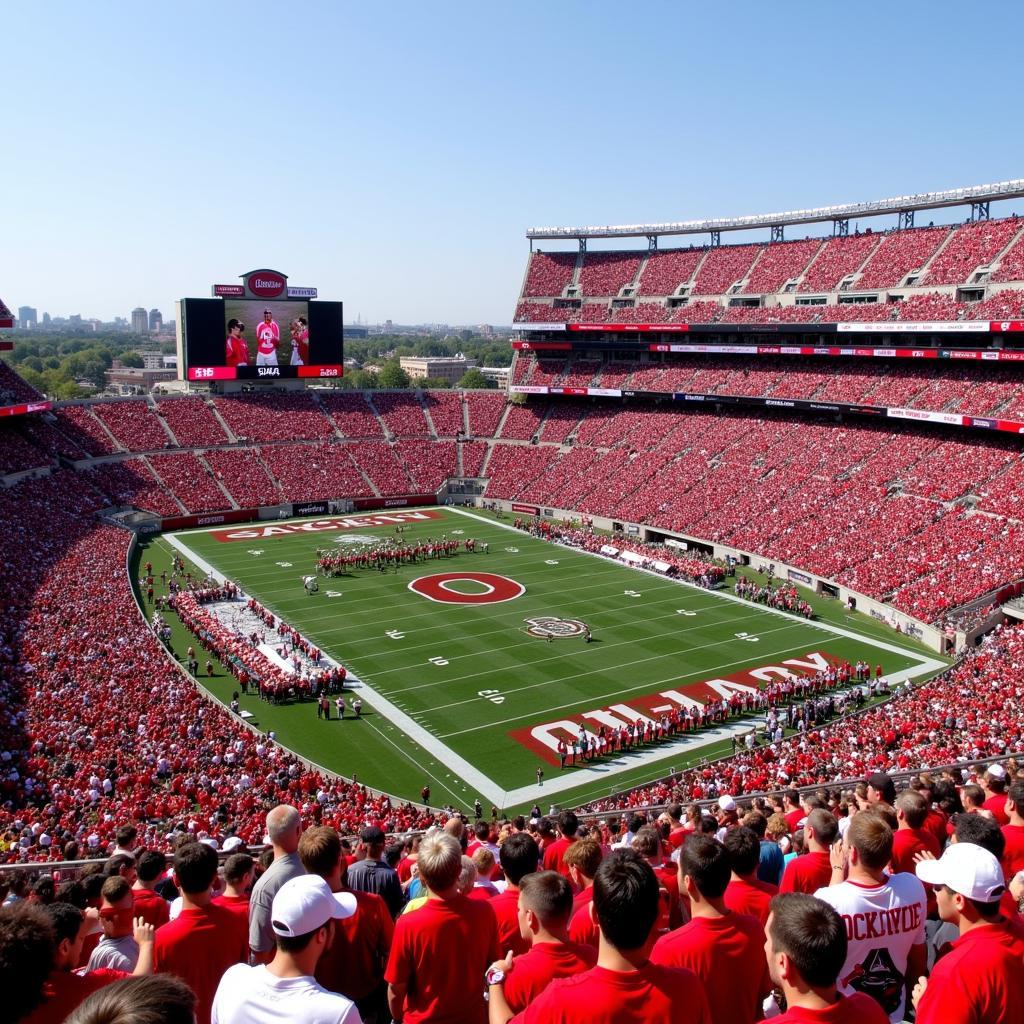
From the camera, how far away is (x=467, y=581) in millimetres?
39906

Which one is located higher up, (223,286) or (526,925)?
(223,286)

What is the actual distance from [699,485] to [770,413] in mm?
8144

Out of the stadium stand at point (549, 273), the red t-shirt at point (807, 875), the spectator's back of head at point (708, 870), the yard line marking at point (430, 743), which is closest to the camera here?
the spectator's back of head at point (708, 870)

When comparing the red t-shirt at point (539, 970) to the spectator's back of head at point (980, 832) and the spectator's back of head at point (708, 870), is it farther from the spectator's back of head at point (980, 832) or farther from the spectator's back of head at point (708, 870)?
the spectator's back of head at point (980, 832)

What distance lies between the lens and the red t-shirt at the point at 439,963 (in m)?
4.57

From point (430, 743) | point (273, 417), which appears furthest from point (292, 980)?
point (273, 417)

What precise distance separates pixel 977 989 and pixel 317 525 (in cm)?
4948

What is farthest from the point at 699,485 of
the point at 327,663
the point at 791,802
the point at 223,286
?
the point at 791,802

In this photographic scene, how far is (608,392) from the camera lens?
61781 millimetres

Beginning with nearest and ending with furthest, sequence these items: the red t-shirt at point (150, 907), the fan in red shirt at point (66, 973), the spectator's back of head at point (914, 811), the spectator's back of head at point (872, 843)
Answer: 1. the fan in red shirt at point (66, 973)
2. the spectator's back of head at point (872, 843)
3. the red t-shirt at point (150, 907)
4. the spectator's back of head at point (914, 811)

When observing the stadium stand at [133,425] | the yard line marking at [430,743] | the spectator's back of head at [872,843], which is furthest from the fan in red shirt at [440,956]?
the stadium stand at [133,425]

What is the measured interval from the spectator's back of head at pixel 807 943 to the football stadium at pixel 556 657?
18 mm

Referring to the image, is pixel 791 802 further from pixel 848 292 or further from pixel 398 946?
pixel 848 292

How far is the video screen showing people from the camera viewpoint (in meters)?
59.1
